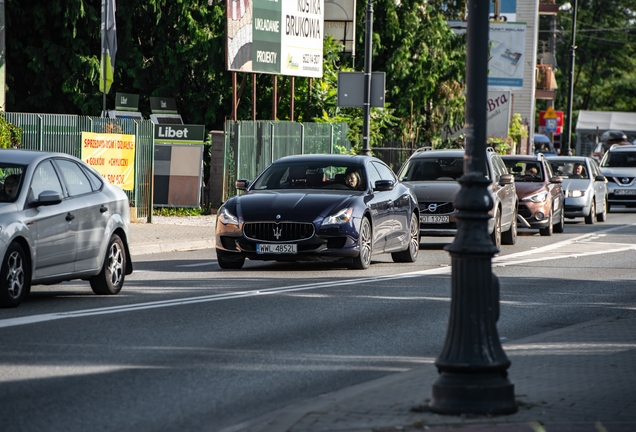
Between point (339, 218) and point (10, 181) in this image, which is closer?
point (10, 181)

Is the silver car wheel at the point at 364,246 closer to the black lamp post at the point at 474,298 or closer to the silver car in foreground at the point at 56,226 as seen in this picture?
the silver car in foreground at the point at 56,226

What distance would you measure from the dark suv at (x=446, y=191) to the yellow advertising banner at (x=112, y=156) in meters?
5.89

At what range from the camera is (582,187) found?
31.5 metres

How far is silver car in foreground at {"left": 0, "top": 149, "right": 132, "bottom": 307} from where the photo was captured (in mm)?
11578

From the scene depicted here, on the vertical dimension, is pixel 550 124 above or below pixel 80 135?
above

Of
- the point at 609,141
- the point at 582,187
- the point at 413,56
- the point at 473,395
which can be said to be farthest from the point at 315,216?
the point at 609,141

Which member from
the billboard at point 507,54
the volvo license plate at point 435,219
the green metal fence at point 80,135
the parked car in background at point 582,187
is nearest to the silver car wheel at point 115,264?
the volvo license plate at point 435,219

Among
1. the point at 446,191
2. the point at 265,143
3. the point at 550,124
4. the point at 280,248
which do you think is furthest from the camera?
the point at 550,124

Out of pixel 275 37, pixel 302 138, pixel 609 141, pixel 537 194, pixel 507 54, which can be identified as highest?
pixel 507 54

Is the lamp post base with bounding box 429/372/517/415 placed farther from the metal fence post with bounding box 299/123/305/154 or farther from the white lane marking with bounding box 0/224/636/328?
the metal fence post with bounding box 299/123/305/154

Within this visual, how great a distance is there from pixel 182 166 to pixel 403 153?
44.5 ft

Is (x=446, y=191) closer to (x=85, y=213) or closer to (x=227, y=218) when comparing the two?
(x=227, y=218)

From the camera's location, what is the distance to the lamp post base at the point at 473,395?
6.66 m

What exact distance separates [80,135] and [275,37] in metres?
9.70
